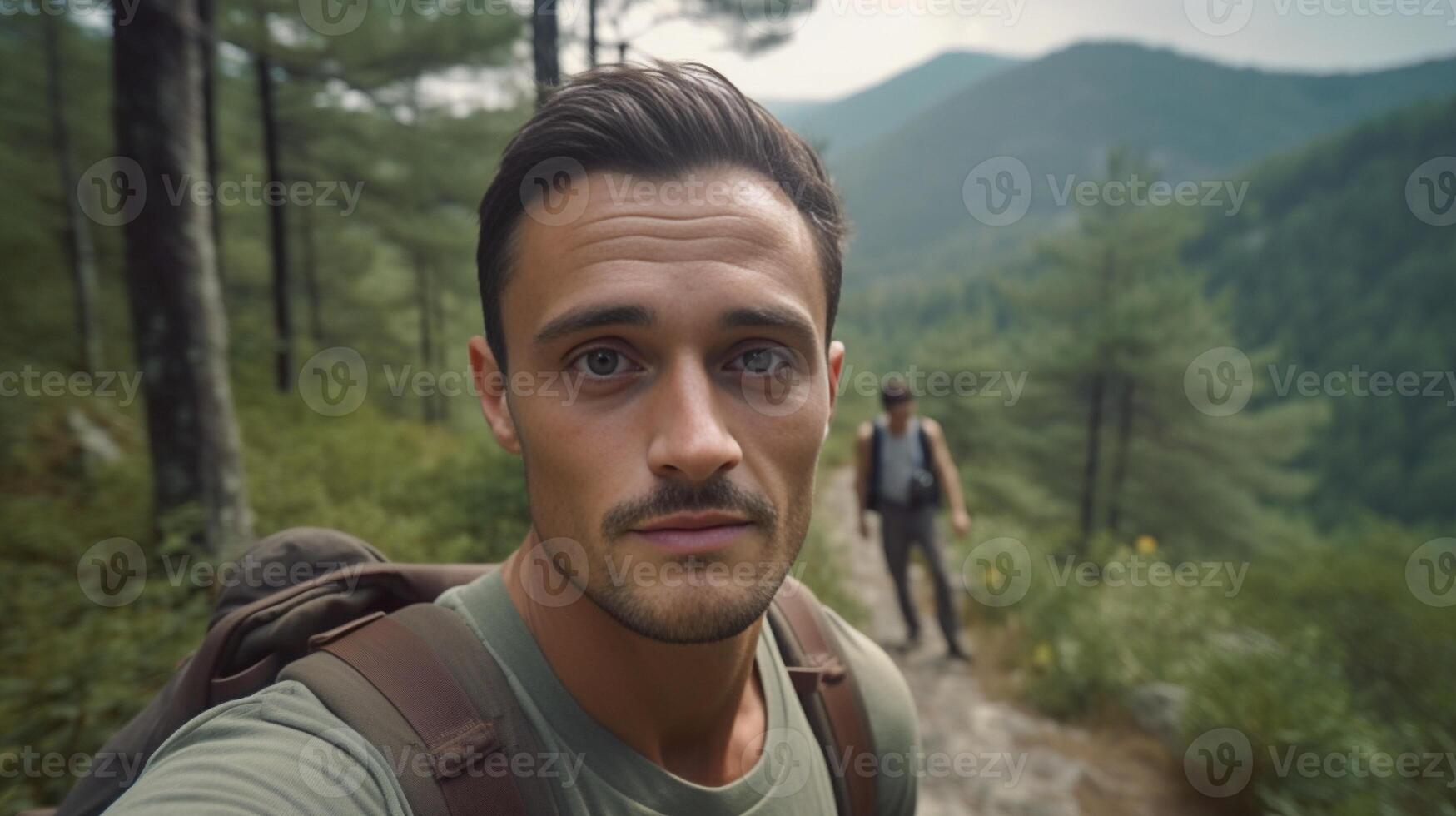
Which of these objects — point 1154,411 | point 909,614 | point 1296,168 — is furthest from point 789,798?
point 1296,168

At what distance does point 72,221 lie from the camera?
12234mm

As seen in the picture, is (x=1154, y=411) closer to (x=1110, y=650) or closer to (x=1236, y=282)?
(x=1110, y=650)

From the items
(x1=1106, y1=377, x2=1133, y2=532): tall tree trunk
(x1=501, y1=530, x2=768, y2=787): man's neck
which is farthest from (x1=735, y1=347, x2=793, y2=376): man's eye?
(x1=1106, y1=377, x2=1133, y2=532): tall tree trunk

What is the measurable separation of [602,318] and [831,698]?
3.34ft

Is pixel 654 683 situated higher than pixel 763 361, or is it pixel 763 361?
pixel 763 361

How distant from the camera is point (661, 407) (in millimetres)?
1210

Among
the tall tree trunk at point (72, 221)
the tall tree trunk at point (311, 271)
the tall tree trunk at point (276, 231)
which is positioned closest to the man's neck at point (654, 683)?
the tall tree trunk at point (276, 231)

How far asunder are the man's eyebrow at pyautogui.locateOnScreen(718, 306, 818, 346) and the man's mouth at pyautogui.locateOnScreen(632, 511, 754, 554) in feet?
1.11

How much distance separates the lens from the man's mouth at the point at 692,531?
3.85ft

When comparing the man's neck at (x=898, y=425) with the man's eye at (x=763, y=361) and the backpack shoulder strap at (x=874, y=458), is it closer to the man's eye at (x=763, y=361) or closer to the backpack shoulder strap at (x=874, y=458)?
the backpack shoulder strap at (x=874, y=458)

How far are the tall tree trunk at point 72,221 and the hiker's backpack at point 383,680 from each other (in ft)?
42.4

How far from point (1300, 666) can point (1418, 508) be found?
246 ft

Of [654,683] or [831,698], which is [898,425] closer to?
[831,698]

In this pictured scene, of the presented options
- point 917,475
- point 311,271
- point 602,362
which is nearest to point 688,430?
point 602,362
